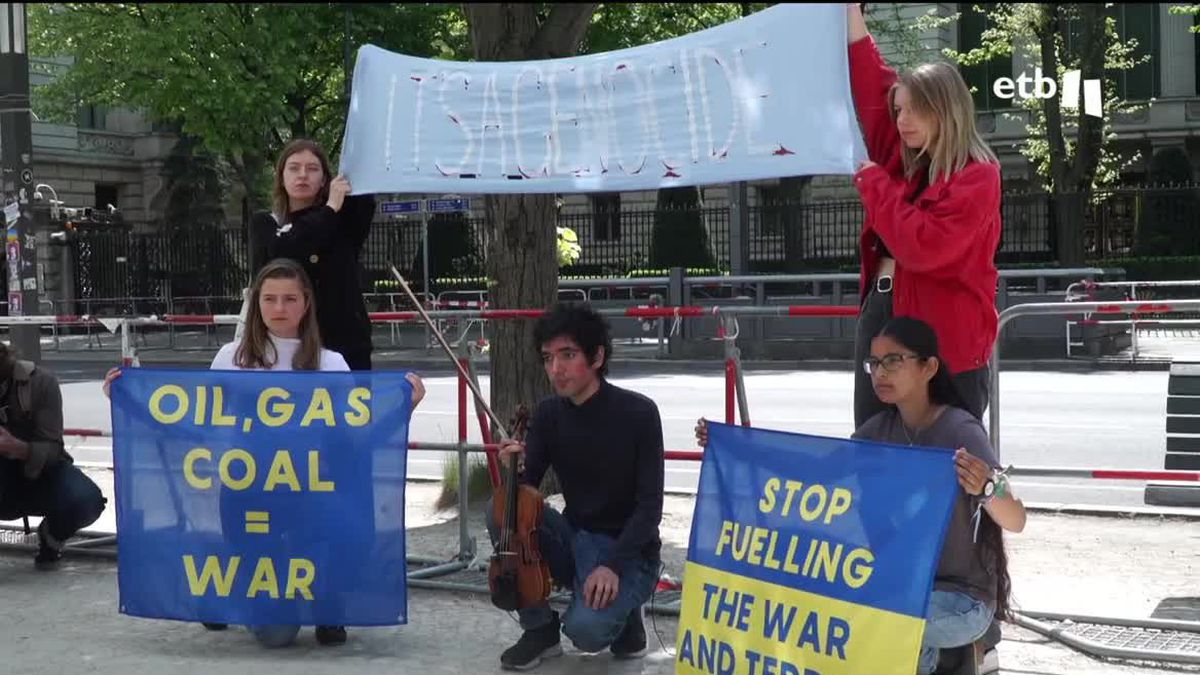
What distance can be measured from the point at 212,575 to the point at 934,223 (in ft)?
9.93

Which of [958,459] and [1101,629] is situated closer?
[958,459]

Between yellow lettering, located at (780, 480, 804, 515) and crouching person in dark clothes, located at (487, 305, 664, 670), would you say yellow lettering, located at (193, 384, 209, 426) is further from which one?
yellow lettering, located at (780, 480, 804, 515)

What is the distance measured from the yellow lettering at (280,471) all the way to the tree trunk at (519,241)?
10.3 ft

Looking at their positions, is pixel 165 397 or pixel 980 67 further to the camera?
pixel 980 67

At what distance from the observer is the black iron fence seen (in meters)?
29.7

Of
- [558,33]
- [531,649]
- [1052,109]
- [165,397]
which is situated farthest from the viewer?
[1052,109]

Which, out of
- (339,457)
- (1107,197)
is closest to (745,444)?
(339,457)

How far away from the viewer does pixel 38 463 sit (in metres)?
7.18

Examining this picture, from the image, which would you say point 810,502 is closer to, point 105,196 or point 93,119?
point 93,119

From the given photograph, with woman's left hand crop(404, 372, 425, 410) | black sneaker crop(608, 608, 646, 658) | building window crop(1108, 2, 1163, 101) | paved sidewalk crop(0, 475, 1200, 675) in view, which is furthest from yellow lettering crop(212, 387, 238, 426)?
building window crop(1108, 2, 1163, 101)

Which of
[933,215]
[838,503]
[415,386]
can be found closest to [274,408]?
[415,386]

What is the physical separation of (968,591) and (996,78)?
41450 mm

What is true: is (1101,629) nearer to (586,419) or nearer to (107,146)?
(586,419)

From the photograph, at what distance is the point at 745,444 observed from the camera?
479 centimetres
